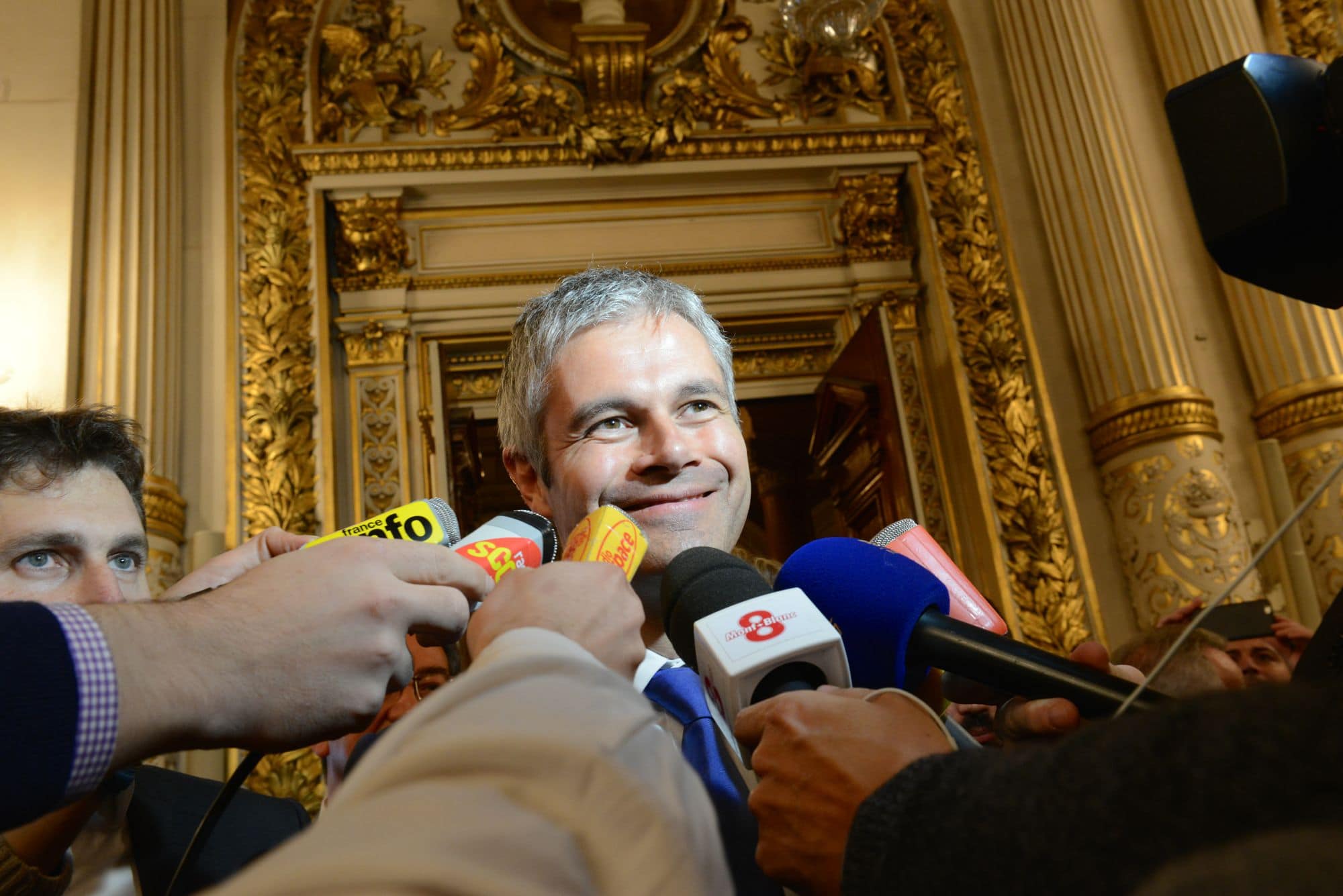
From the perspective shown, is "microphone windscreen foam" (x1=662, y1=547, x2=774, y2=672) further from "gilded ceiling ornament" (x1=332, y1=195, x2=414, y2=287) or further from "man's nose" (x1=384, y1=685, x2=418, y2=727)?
"gilded ceiling ornament" (x1=332, y1=195, x2=414, y2=287)

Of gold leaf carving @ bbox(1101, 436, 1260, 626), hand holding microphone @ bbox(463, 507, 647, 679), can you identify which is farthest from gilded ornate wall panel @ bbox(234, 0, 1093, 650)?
hand holding microphone @ bbox(463, 507, 647, 679)

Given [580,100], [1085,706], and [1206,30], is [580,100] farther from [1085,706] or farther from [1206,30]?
[1085,706]

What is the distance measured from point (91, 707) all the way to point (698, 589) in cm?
48

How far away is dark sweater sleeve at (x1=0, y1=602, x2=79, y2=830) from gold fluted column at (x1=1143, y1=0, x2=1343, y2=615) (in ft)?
12.3

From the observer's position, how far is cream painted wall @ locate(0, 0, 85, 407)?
119 inches

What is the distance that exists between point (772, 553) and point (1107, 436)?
6.38 feet

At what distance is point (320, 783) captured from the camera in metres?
3.08

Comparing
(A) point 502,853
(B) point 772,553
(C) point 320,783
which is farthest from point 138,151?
(A) point 502,853

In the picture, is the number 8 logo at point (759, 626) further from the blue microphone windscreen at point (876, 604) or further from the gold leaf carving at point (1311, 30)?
the gold leaf carving at point (1311, 30)

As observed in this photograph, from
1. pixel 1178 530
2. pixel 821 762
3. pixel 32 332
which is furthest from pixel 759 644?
pixel 1178 530

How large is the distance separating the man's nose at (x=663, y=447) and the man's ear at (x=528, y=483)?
19cm

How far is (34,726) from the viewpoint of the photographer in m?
0.54

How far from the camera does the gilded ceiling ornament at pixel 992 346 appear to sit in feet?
11.7

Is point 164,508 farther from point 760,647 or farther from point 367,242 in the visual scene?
point 760,647
